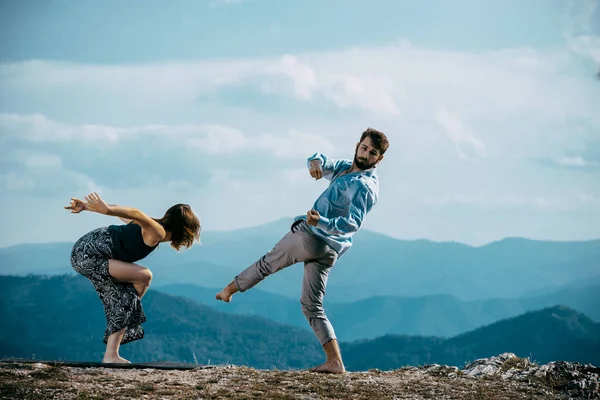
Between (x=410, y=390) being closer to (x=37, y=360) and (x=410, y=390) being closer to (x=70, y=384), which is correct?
(x=70, y=384)

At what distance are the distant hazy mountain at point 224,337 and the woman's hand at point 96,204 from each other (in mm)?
97055

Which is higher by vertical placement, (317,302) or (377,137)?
(377,137)

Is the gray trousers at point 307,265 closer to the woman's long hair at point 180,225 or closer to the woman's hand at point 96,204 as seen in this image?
the woman's long hair at point 180,225

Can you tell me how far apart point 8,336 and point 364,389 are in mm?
132817

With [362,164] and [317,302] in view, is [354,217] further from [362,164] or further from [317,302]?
[317,302]

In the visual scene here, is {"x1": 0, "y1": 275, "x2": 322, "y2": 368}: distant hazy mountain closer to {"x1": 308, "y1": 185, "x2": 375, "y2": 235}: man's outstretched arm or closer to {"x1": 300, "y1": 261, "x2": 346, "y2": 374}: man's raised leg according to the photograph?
{"x1": 300, "y1": 261, "x2": 346, "y2": 374}: man's raised leg

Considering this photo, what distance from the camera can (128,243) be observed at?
10.4 metres

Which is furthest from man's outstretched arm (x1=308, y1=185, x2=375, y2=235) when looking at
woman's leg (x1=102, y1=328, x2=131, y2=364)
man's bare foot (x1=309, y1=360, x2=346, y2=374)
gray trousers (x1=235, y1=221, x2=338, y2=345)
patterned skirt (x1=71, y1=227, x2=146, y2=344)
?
woman's leg (x1=102, y1=328, x2=131, y2=364)

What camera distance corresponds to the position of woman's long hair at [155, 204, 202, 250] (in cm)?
1037

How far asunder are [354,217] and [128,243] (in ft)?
9.35

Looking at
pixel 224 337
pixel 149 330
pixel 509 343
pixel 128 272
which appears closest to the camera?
pixel 128 272

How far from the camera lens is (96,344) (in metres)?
134

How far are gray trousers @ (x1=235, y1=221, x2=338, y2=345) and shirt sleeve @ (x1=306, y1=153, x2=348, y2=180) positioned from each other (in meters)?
0.76

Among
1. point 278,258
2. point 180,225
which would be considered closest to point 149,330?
point 180,225
